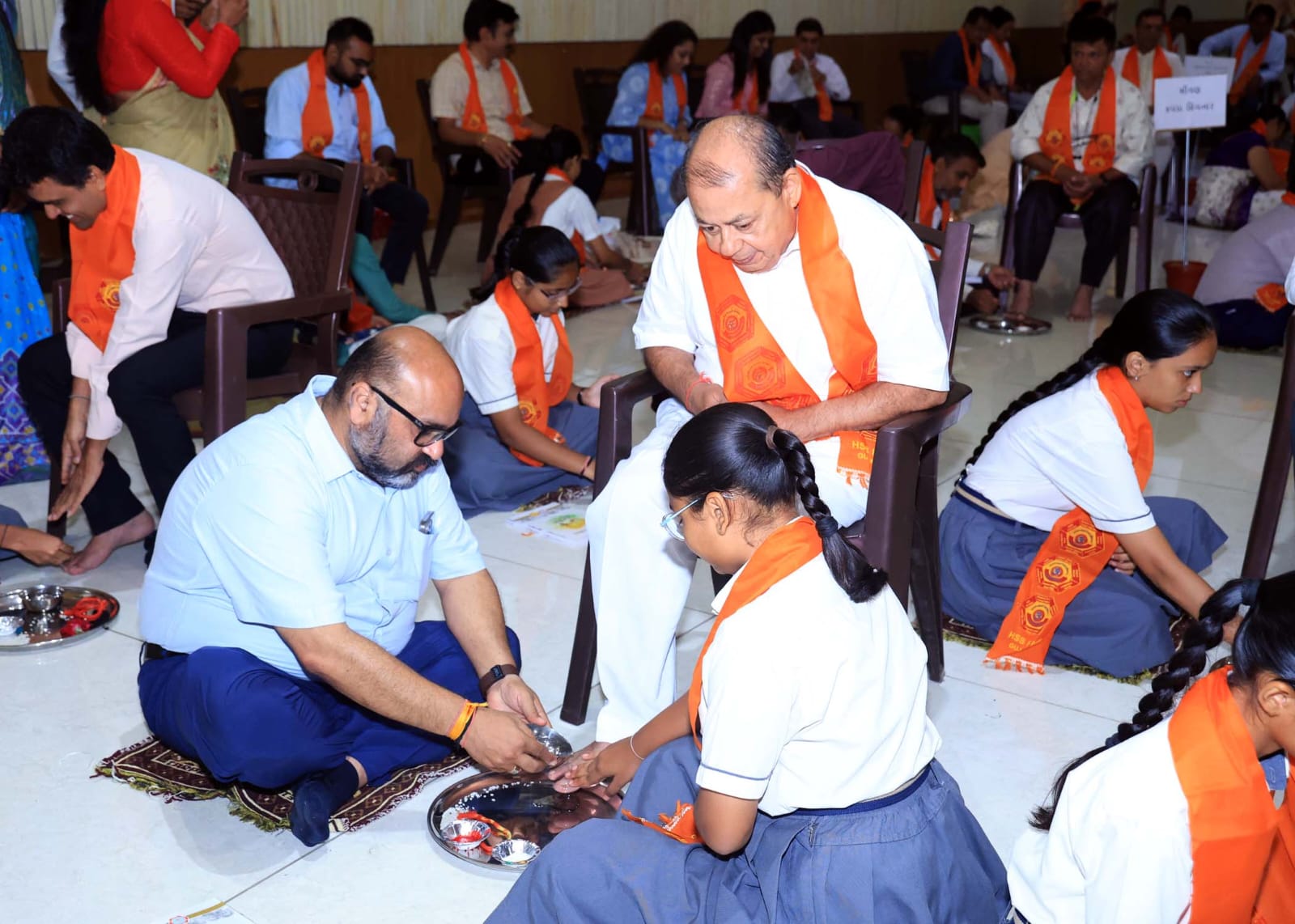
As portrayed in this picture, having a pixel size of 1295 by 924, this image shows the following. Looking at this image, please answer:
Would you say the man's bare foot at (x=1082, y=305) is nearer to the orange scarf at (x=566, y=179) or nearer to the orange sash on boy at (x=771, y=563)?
the orange scarf at (x=566, y=179)

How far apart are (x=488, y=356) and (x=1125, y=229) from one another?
11.2ft

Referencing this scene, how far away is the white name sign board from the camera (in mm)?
5594

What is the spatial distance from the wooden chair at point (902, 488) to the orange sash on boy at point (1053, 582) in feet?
0.53

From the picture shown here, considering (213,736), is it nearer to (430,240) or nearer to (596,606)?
(596,606)

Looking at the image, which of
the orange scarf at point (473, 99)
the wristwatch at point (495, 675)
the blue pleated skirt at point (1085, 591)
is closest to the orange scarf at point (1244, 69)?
the orange scarf at point (473, 99)

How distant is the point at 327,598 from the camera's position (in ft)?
6.14

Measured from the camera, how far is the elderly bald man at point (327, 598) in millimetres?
1861

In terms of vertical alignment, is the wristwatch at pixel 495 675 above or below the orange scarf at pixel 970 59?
below

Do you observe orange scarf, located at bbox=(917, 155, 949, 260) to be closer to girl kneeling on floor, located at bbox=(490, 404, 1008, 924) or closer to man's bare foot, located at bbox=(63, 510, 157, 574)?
man's bare foot, located at bbox=(63, 510, 157, 574)

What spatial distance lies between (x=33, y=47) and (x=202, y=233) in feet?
9.42

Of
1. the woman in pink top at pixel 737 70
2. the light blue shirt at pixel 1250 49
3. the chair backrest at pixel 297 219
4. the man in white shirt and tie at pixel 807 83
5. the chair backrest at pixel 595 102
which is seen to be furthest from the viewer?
the light blue shirt at pixel 1250 49

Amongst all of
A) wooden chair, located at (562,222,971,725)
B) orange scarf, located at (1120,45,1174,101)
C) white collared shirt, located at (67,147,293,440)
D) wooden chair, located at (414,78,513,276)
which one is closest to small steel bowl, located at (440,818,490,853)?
wooden chair, located at (562,222,971,725)

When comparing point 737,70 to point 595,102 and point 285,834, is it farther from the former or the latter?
point 285,834

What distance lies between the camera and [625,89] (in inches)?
270
